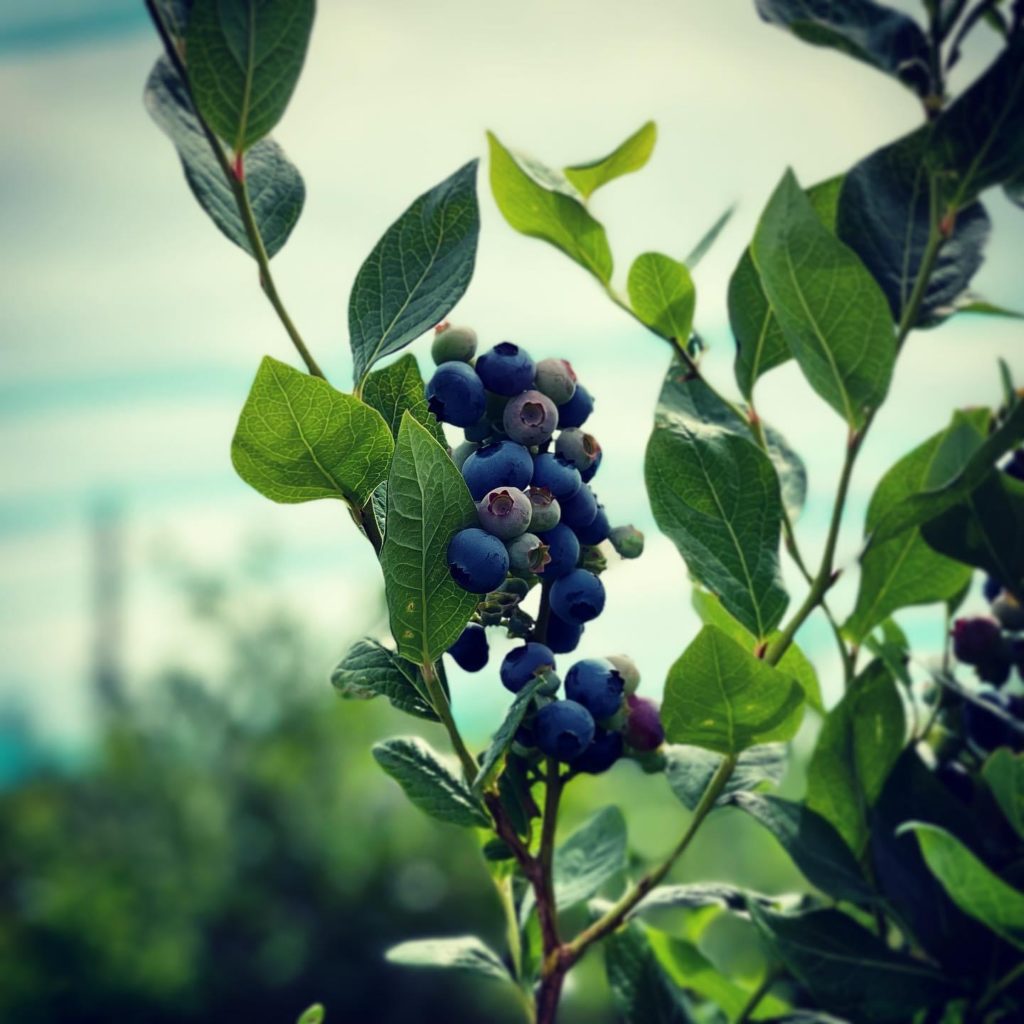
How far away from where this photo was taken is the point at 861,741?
54cm

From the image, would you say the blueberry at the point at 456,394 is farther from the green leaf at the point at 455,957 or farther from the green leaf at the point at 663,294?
the green leaf at the point at 455,957

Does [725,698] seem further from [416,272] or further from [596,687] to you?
[416,272]

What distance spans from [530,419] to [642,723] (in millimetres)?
145

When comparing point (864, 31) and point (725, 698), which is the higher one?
point (864, 31)

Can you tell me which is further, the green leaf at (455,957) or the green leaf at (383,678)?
the green leaf at (455,957)

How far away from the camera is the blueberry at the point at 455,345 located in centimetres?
46

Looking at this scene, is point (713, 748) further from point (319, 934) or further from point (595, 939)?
point (319, 934)

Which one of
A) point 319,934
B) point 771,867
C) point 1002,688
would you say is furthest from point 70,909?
point 1002,688

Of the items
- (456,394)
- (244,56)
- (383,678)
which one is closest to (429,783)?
(383,678)

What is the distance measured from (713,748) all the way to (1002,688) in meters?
0.22

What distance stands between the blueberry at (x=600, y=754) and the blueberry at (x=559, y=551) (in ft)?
0.23

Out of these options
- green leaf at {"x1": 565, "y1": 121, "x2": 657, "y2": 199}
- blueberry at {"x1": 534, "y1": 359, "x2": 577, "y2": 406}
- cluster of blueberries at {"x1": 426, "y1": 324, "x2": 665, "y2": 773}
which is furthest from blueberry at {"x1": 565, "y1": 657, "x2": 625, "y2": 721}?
green leaf at {"x1": 565, "y1": 121, "x2": 657, "y2": 199}

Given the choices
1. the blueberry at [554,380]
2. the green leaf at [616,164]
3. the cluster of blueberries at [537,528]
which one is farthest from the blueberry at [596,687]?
the green leaf at [616,164]

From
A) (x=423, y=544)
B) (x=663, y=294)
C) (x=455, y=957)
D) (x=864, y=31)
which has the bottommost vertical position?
(x=455, y=957)
